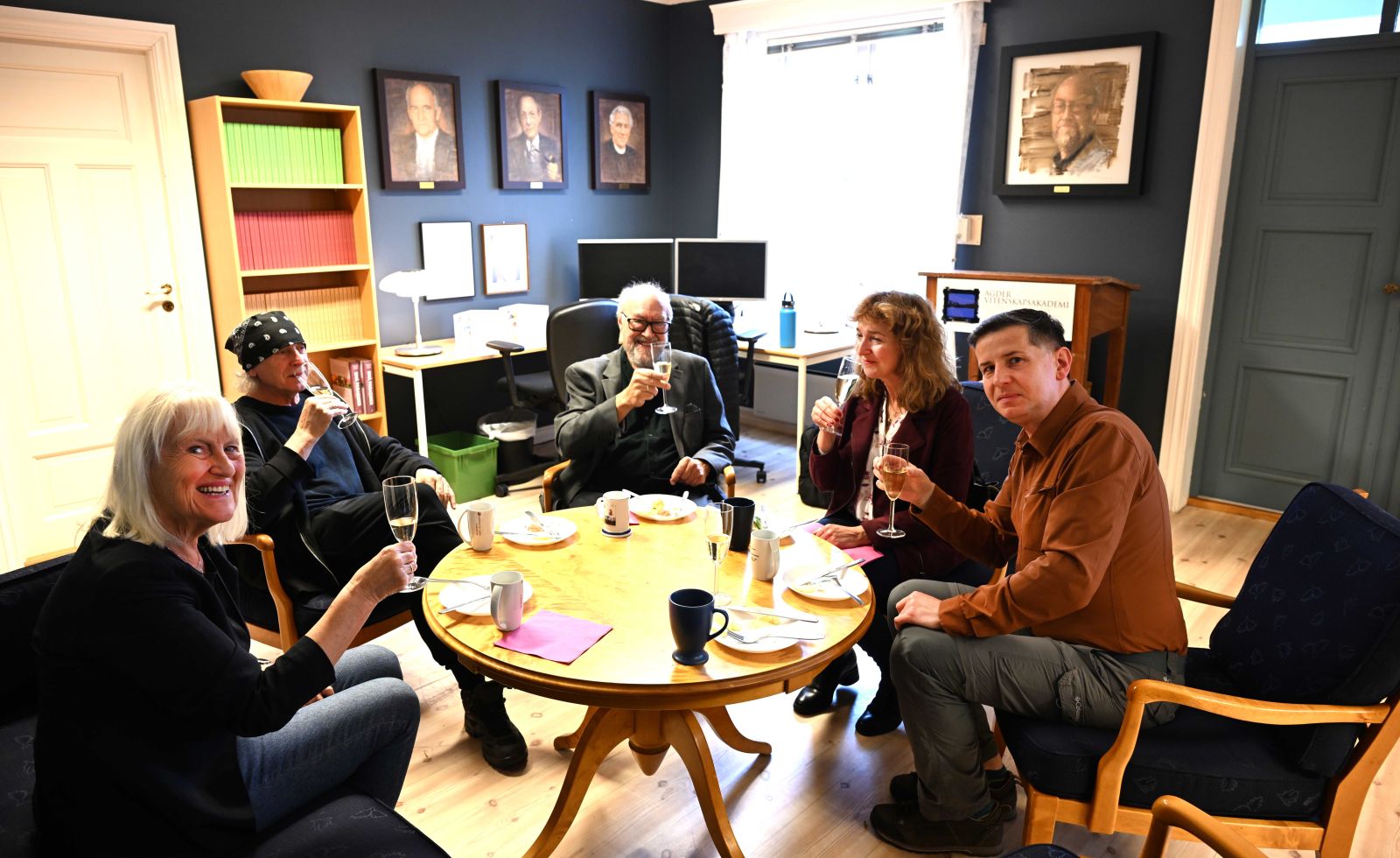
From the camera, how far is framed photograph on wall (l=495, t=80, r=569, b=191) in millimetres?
5289

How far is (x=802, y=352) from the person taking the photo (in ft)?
→ 15.8

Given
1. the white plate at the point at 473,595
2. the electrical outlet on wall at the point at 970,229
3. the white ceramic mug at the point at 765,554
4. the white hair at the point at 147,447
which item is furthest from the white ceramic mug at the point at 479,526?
the electrical outlet on wall at the point at 970,229

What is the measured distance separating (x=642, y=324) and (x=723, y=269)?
8.55ft

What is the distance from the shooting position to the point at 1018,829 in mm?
2229

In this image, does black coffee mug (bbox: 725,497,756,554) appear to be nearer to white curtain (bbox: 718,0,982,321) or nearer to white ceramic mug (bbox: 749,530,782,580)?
white ceramic mug (bbox: 749,530,782,580)

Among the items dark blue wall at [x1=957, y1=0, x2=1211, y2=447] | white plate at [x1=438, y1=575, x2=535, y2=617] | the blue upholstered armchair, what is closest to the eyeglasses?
white plate at [x1=438, y1=575, x2=535, y2=617]

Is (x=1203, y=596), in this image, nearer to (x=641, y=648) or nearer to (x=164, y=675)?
(x=641, y=648)

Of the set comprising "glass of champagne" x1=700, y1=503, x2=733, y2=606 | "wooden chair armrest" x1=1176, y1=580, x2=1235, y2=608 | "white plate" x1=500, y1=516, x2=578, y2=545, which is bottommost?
"wooden chair armrest" x1=1176, y1=580, x2=1235, y2=608

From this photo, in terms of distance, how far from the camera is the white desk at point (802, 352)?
477cm

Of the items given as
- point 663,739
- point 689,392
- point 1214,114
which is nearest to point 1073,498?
point 663,739

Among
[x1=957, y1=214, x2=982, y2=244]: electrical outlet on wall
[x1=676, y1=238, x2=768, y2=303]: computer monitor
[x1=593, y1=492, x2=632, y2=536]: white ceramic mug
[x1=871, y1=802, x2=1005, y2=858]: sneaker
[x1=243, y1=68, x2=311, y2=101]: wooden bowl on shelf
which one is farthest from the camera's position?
[x1=676, y1=238, x2=768, y2=303]: computer monitor

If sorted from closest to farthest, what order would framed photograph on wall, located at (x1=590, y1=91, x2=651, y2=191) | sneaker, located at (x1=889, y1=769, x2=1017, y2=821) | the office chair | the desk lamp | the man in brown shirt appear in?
the man in brown shirt < sneaker, located at (x1=889, y1=769, x2=1017, y2=821) < the office chair < the desk lamp < framed photograph on wall, located at (x1=590, y1=91, x2=651, y2=191)

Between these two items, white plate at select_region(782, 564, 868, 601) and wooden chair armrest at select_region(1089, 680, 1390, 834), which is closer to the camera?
wooden chair armrest at select_region(1089, 680, 1390, 834)

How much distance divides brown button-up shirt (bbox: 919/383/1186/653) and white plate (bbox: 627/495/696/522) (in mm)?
747
